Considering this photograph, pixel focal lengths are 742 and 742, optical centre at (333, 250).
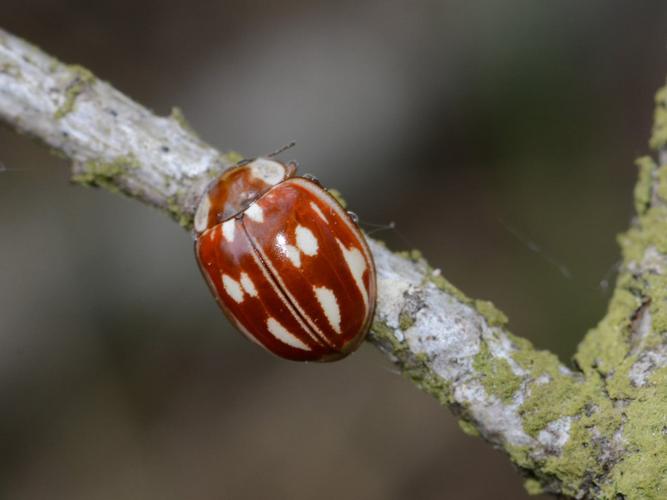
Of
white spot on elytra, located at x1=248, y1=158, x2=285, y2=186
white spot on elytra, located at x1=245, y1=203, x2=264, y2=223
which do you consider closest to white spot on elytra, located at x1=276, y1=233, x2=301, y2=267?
white spot on elytra, located at x1=245, y1=203, x2=264, y2=223

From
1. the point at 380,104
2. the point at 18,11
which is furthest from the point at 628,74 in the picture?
the point at 18,11

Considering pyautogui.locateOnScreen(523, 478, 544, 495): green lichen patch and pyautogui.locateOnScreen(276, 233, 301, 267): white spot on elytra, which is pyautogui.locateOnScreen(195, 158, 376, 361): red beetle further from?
pyautogui.locateOnScreen(523, 478, 544, 495): green lichen patch

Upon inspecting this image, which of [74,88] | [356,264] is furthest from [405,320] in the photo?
[74,88]

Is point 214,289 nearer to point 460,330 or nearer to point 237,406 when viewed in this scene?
point 460,330

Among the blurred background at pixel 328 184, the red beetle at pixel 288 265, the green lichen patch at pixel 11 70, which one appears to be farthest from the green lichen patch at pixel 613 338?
the blurred background at pixel 328 184

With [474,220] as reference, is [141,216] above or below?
below

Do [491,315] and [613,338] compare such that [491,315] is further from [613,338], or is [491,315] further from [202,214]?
[202,214]

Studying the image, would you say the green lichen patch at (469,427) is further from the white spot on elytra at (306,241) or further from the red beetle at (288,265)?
the white spot on elytra at (306,241)
